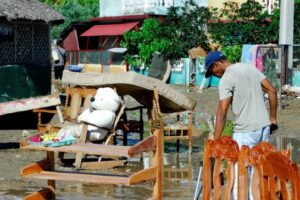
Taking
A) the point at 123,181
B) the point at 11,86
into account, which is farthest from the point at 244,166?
the point at 11,86

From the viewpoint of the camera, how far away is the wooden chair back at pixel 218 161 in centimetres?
530

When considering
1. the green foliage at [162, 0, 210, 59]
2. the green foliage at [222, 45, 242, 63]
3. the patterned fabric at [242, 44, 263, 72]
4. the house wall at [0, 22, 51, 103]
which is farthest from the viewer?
the green foliage at [162, 0, 210, 59]

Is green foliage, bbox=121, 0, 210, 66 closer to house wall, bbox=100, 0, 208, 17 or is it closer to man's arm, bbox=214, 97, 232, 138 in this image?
house wall, bbox=100, 0, 208, 17

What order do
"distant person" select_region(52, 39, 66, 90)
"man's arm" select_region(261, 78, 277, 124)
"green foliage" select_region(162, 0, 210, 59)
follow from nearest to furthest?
"man's arm" select_region(261, 78, 277, 124) → "distant person" select_region(52, 39, 66, 90) → "green foliage" select_region(162, 0, 210, 59)

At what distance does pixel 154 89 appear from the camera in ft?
39.2

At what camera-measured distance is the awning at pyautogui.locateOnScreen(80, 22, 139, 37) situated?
129 feet

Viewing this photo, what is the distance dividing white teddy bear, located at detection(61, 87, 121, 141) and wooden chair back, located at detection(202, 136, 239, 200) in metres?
5.77

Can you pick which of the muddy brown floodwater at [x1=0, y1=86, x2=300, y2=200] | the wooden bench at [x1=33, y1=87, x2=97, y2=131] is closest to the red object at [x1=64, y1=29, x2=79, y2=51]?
the muddy brown floodwater at [x1=0, y1=86, x2=300, y2=200]

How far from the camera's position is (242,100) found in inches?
283

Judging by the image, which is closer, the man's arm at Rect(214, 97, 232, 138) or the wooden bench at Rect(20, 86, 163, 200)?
the man's arm at Rect(214, 97, 232, 138)

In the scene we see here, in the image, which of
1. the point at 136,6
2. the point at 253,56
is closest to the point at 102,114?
the point at 253,56

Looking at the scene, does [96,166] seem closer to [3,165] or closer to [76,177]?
[3,165]

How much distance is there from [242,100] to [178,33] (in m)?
25.6

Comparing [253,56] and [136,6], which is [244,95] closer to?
[253,56]
